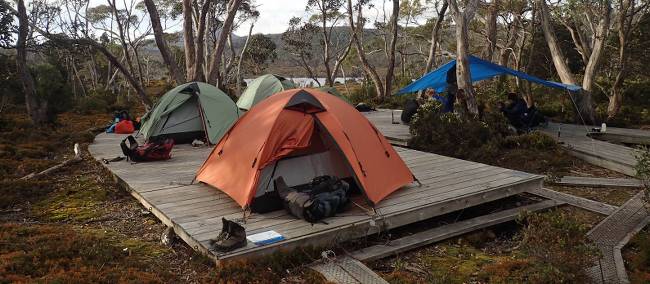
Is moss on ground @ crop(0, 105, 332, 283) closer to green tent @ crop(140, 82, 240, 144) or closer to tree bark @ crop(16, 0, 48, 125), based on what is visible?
green tent @ crop(140, 82, 240, 144)

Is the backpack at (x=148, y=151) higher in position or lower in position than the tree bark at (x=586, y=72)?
lower

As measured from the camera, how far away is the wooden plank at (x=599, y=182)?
7.37 m

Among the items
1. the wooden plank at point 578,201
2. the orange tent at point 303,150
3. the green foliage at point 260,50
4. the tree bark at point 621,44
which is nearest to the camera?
the orange tent at point 303,150

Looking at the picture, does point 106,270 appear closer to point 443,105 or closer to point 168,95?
point 168,95

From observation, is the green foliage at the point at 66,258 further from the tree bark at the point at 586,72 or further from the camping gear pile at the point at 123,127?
the tree bark at the point at 586,72

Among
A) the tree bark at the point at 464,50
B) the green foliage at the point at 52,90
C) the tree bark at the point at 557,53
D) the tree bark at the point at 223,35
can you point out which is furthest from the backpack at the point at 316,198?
the green foliage at the point at 52,90

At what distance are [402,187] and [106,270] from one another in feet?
12.0

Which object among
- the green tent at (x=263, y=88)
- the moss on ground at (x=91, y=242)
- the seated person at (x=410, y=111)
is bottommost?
the moss on ground at (x=91, y=242)

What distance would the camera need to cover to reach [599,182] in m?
7.50

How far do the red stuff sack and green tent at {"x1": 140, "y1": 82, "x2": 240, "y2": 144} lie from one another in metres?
2.61

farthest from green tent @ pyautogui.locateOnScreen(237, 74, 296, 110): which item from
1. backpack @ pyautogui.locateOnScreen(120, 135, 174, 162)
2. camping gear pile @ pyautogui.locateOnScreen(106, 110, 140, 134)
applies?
backpack @ pyautogui.locateOnScreen(120, 135, 174, 162)

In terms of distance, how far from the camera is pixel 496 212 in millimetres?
6230

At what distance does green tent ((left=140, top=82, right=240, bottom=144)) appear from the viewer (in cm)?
1034

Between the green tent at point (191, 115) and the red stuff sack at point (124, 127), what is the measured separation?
2613 mm
